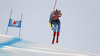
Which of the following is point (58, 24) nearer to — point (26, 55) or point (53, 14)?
point (53, 14)

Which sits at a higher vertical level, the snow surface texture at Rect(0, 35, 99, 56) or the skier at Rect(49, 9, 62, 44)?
the skier at Rect(49, 9, 62, 44)

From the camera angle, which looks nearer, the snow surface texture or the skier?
the snow surface texture

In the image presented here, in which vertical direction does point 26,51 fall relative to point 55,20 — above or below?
below

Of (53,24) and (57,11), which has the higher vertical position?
(57,11)

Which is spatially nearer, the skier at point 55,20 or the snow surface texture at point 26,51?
the snow surface texture at point 26,51

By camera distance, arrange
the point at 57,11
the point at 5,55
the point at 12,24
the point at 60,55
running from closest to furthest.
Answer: the point at 5,55
the point at 60,55
the point at 57,11
the point at 12,24

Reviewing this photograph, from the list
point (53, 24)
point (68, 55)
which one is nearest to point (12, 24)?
point (53, 24)

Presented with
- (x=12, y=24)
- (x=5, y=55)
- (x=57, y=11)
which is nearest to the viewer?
(x=5, y=55)

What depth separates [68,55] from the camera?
2.34ft

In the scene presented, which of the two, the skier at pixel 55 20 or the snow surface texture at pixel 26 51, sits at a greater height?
the skier at pixel 55 20

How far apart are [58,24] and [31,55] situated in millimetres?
2003

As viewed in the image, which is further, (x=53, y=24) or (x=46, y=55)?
(x=53, y=24)

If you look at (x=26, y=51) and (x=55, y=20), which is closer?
(x=26, y=51)

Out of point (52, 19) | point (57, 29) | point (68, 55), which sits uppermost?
point (52, 19)
